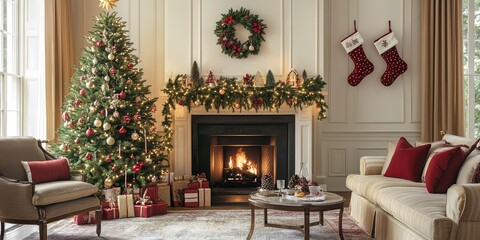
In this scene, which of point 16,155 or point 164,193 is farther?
point 164,193

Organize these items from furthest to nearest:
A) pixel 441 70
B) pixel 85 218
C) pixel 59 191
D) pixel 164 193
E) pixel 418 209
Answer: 1. pixel 441 70
2. pixel 164 193
3. pixel 85 218
4. pixel 59 191
5. pixel 418 209

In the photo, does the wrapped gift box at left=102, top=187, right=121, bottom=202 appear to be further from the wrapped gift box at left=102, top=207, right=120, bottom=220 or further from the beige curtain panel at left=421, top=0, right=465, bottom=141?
the beige curtain panel at left=421, top=0, right=465, bottom=141

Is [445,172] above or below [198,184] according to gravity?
above

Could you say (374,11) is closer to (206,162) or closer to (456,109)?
(456,109)

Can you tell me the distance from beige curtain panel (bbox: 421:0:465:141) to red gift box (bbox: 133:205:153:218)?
400cm

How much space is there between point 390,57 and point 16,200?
17.4ft

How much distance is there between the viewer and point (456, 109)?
24.2ft

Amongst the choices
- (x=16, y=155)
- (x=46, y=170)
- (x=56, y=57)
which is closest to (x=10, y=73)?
(x=56, y=57)

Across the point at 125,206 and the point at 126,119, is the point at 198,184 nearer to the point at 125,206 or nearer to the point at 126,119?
the point at 125,206

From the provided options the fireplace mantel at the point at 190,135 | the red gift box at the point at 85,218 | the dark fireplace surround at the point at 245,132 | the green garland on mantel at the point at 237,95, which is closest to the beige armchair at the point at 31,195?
the red gift box at the point at 85,218

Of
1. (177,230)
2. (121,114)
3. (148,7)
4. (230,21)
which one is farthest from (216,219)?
(148,7)

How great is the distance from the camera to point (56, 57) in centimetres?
654

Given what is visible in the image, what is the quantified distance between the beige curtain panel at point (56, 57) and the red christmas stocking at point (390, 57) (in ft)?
13.9

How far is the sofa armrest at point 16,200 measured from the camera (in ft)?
13.4
